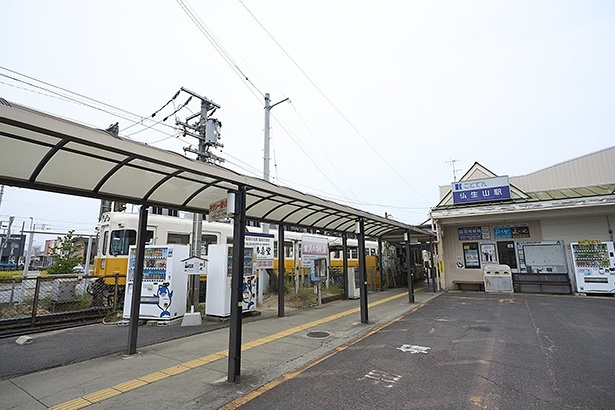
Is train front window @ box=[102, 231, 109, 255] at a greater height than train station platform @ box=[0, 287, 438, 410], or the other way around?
train front window @ box=[102, 231, 109, 255]

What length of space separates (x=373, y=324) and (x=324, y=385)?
4.05 m

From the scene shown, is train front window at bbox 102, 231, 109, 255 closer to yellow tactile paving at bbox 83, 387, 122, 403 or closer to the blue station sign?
yellow tactile paving at bbox 83, 387, 122, 403

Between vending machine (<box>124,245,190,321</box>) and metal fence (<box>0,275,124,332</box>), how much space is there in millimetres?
1284

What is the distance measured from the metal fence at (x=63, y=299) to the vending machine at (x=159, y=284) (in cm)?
128

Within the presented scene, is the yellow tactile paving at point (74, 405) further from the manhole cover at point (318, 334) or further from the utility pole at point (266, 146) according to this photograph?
the utility pole at point (266, 146)

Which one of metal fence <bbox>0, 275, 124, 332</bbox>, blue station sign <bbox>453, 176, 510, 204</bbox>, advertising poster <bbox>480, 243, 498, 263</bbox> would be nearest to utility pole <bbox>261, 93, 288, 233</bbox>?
metal fence <bbox>0, 275, 124, 332</bbox>

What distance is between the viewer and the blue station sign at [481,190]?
15.8m

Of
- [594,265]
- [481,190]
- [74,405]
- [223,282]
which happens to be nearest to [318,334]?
[223,282]

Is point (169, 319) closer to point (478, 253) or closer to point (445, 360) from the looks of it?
point (445, 360)

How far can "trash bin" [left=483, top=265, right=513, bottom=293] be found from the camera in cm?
1432

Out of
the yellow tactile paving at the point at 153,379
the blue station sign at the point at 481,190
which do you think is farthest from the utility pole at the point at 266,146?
the blue station sign at the point at 481,190

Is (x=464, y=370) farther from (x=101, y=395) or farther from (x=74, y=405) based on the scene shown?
(x=74, y=405)

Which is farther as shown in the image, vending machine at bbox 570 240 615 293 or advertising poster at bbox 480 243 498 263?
advertising poster at bbox 480 243 498 263

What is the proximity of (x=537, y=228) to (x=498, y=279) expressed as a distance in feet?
10.3
